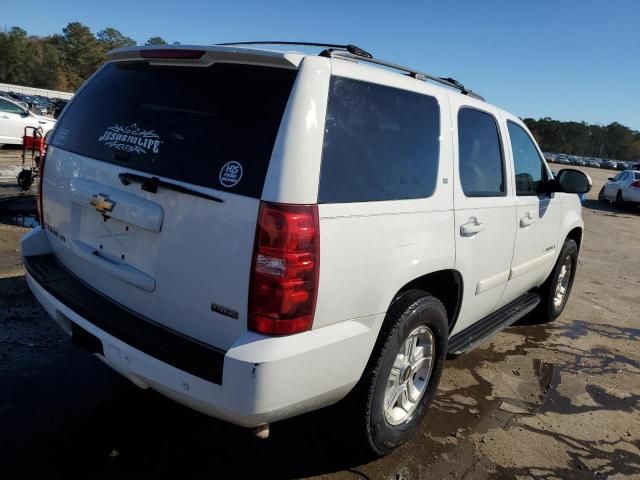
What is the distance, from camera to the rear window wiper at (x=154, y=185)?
2205 mm

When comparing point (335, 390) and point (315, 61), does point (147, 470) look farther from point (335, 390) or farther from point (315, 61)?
point (315, 61)

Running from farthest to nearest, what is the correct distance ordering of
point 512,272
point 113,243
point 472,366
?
point 472,366
point 512,272
point 113,243

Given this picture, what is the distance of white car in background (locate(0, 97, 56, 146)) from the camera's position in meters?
15.1

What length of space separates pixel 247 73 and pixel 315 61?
1.01 ft

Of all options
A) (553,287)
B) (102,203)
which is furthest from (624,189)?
(102,203)

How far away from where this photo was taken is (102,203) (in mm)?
2533

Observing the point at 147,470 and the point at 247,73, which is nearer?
the point at 247,73

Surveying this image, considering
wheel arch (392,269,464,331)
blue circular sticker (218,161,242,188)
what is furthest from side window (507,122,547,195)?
blue circular sticker (218,161,242,188)

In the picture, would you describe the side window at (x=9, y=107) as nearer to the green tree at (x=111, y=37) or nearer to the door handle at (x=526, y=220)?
the door handle at (x=526, y=220)

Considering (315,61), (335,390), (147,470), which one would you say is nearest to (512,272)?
(335,390)

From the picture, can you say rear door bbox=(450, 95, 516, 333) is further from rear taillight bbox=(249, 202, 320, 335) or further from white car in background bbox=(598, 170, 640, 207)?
white car in background bbox=(598, 170, 640, 207)

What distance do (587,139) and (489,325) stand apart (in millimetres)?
151997

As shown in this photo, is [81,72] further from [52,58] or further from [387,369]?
[387,369]

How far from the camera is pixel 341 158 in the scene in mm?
2338
